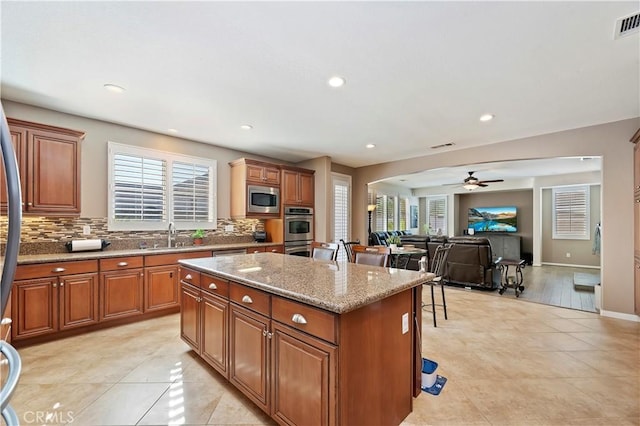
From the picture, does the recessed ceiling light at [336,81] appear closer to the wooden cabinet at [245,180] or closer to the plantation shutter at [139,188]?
the wooden cabinet at [245,180]

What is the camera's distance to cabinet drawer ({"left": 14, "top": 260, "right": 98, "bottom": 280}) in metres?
2.80

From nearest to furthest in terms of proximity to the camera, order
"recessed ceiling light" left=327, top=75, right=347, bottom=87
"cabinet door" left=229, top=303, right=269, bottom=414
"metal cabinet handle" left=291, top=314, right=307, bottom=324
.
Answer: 1. "metal cabinet handle" left=291, top=314, right=307, bottom=324
2. "cabinet door" left=229, top=303, right=269, bottom=414
3. "recessed ceiling light" left=327, top=75, right=347, bottom=87

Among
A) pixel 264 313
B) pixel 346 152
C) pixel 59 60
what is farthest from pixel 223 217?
pixel 264 313

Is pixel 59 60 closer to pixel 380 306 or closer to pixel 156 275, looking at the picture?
pixel 156 275

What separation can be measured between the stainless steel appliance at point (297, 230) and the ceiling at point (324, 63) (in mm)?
1954

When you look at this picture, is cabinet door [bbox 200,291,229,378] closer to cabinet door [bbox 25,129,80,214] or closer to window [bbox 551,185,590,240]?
cabinet door [bbox 25,129,80,214]

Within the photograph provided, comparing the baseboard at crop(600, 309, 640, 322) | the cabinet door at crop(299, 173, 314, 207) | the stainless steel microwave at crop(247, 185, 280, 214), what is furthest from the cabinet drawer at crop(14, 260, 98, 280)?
the baseboard at crop(600, 309, 640, 322)

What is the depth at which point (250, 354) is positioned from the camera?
6.12 feet

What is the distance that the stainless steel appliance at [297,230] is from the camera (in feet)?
17.5

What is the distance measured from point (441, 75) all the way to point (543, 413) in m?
2.76

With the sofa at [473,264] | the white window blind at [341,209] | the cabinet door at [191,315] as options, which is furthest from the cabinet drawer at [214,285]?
the sofa at [473,264]

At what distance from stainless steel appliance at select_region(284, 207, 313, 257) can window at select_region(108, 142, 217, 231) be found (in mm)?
1319

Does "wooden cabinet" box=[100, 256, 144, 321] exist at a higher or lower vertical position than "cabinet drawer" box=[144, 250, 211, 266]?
lower

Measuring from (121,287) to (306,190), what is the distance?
11.4 ft
